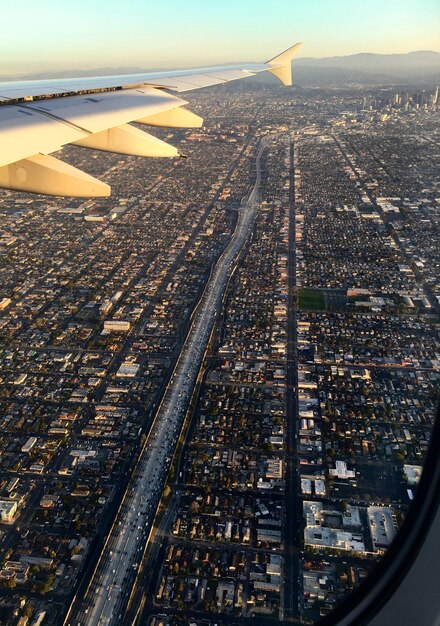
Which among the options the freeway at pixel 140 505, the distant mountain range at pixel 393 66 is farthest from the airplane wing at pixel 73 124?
the freeway at pixel 140 505

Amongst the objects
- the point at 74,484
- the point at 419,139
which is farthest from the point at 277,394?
the point at 419,139

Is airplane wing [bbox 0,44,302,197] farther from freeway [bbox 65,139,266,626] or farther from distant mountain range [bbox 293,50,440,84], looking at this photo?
freeway [bbox 65,139,266,626]

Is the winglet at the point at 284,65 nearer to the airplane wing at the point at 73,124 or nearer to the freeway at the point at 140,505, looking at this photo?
the airplane wing at the point at 73,124

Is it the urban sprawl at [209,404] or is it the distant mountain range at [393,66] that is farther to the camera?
the urban sprawl at [209,404]

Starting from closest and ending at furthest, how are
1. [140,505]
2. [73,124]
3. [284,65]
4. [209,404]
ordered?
[73,124] → [140,505] → [284,65] → [209,404]

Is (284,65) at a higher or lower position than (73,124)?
higher

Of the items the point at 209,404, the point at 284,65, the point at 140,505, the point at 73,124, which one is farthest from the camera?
the point at 209,404

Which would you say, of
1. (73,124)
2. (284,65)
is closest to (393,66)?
(73,124)

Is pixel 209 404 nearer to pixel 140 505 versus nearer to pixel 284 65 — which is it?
pixel 140 505
